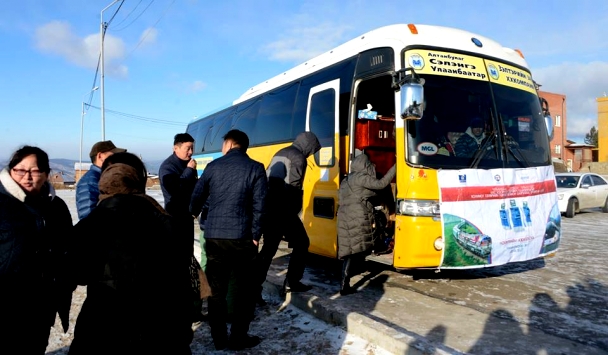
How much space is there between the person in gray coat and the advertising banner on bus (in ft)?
2.58

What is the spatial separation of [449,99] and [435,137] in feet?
1.86

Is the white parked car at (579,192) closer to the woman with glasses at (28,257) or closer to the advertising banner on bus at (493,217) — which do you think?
the advertising banner on bus at (493,217)

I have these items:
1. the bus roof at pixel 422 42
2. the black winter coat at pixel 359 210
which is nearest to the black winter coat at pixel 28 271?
the black winter coat at pixel 359 210

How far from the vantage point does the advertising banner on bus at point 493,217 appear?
17.7 feet

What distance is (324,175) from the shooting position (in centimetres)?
707

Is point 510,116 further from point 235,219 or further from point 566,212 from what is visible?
point 566,212

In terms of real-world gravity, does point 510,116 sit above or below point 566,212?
above

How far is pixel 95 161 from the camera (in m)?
4.00

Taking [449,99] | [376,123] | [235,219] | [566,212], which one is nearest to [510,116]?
[449,99]

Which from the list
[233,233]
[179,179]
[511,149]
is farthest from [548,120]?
[179,179]

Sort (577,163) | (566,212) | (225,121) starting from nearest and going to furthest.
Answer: (225,121)
(566,212)
(577,163)

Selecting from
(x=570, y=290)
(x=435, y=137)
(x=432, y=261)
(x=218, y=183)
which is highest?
(x=435, y=137)

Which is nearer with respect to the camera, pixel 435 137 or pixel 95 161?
pixel 95 161

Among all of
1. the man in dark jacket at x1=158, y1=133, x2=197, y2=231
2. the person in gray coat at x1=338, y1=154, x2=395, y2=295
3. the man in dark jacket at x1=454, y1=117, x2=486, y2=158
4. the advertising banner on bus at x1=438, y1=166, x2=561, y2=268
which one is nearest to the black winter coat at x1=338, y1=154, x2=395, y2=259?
the person in gray coat at x1=338, y1=154, x2=395, y2=295
